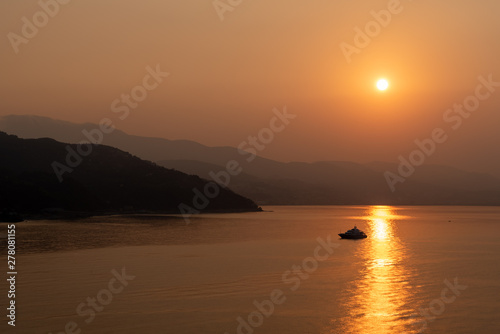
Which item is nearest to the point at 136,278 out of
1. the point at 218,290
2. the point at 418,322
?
the point at 218,290

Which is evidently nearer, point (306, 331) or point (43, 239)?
point (306, 331)

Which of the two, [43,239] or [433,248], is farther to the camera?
[43,239]

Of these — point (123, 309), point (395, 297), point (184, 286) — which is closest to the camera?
point (123, 309)

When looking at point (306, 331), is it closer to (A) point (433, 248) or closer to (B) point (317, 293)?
(B) point (317, 293)

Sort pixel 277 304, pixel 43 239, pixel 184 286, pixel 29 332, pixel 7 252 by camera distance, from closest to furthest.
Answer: pixel 29 332 → pixel 277 304 → pixel 184 286 → pixel 7 252 → pixel 43 239

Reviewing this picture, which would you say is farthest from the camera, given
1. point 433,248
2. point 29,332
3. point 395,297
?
point 433,248

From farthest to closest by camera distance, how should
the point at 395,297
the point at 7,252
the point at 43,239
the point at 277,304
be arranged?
the point at 43,239, the point at 7,252, the point at 395,297, the point at 277,304

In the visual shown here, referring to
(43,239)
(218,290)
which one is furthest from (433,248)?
(43,239)

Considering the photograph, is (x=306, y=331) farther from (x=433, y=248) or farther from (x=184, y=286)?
(x=433, y=248)
